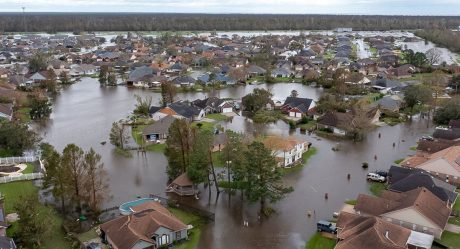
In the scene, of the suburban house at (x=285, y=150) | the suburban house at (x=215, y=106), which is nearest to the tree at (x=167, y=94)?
the suburban house at (x=215, y=106)

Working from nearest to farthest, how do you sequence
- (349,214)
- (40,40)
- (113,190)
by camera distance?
(349,214), (113,190), (40,40)

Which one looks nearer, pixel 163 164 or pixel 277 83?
pixel 163 164

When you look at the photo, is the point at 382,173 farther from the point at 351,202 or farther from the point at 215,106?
the point at 215,106

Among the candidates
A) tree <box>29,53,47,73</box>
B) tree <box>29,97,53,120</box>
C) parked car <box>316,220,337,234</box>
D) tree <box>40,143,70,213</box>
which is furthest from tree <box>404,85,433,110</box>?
tree <box>29,53,47,73</box>

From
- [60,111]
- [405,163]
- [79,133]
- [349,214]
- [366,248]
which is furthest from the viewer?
[60,111]

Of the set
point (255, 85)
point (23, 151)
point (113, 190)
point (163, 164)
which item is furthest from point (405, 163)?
point (255, 85)

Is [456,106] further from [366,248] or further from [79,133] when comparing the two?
[79,133]

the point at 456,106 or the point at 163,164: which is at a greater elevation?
the point at 456,106
